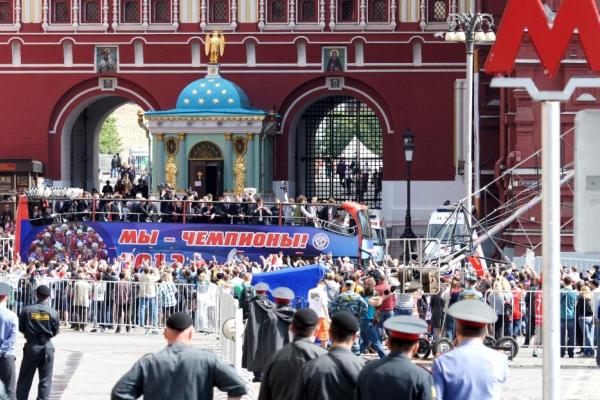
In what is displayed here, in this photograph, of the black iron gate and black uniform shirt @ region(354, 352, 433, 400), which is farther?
the black iron gate

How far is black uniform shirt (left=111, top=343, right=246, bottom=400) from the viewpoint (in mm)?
11320

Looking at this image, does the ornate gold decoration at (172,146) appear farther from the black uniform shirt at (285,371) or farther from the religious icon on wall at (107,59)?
the black uniform shirt at (285,371)

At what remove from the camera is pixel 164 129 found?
5669 centimetres

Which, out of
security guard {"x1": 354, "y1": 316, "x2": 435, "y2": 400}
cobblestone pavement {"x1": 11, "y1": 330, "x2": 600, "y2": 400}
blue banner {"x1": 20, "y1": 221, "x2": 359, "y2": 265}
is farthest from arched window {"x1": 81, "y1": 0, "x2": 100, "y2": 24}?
security guard {"x1": 354, "y1": 316, "x2": 435, "y2": 400}

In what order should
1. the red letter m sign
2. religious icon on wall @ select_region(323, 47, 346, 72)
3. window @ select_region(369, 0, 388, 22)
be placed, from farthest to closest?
window @ select_region(369, 0, 388, 22), religious icon on wall @ select_region(323, 47, 346, 72), the red letter m sign

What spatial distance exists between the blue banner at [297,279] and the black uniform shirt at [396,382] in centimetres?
1975

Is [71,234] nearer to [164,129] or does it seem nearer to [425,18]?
[164,129]

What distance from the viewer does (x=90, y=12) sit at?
200ft

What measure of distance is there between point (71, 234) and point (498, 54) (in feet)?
116

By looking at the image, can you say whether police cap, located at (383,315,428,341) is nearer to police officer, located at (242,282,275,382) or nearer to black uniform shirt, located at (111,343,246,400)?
black uniform shirt, located at (111,343,246,400)

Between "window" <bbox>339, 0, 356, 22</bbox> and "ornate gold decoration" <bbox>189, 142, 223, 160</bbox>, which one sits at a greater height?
"window" <bbox>339, 0, 356, 22</bbox>

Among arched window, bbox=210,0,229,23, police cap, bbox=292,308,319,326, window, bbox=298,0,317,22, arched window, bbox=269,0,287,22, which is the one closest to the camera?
police cap, bbox=292,308,319,326

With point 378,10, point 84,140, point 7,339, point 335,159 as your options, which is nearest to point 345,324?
point 7,339

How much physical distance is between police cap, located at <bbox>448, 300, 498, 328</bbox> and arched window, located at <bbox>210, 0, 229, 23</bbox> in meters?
49.4
